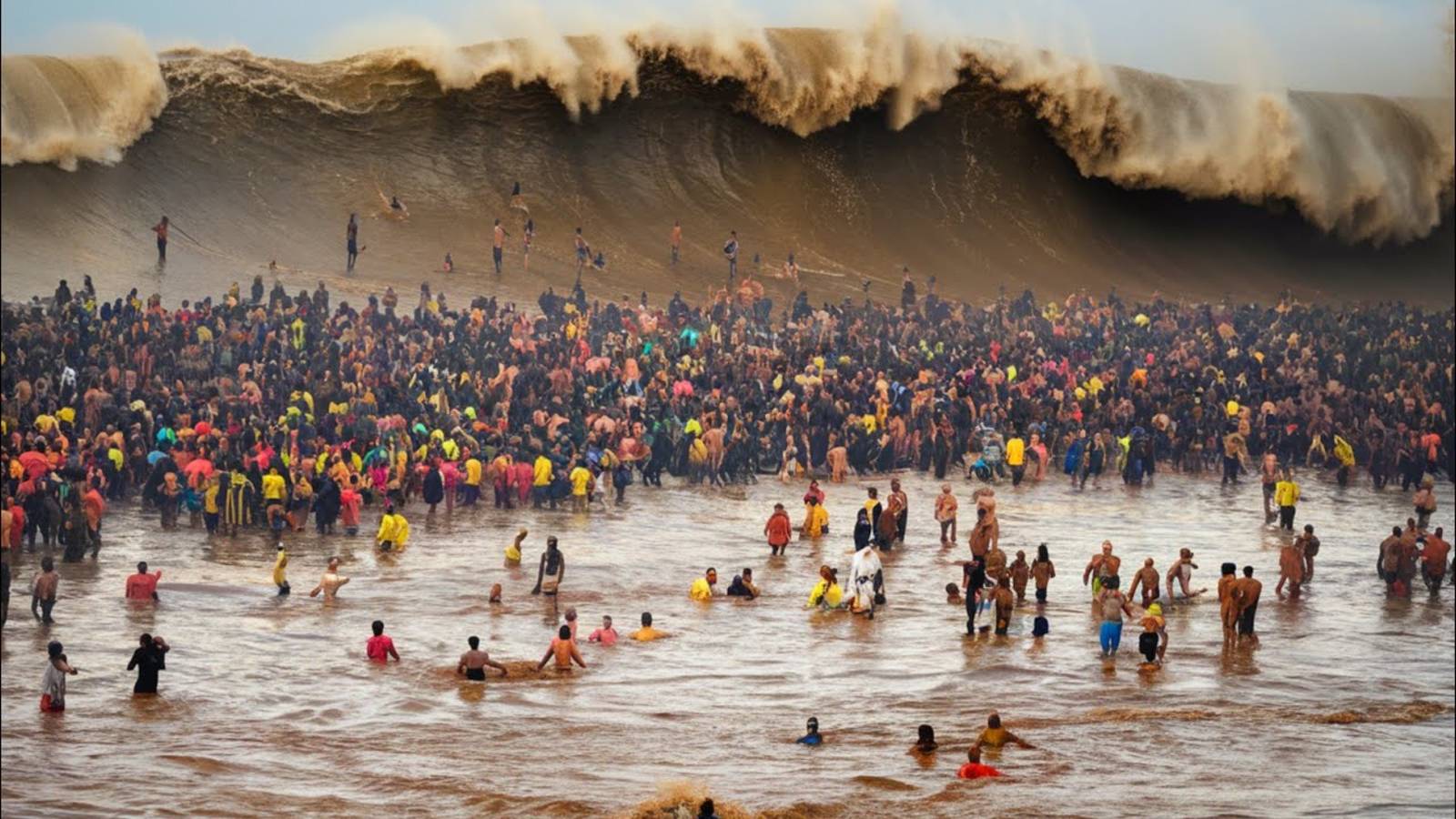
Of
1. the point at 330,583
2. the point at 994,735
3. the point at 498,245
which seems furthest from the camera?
the point at 498,245

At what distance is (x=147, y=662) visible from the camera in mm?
17875

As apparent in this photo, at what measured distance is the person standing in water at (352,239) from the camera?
2850cm

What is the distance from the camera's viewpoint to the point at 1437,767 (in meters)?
18.2

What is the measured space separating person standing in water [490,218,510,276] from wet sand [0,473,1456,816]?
251 inches

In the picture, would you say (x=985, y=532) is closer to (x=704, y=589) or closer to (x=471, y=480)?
(x=704, y=589)

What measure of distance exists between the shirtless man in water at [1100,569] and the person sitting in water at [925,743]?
391 cm

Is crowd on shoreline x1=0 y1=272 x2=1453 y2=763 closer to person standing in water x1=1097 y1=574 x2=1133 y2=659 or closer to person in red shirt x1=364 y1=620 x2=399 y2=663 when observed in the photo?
person standing in water x1=1097 y1=574 x2=1133 y2=659

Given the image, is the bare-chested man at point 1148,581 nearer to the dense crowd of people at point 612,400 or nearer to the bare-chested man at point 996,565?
the bare-chested man at point 996,565

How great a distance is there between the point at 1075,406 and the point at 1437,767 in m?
10.0

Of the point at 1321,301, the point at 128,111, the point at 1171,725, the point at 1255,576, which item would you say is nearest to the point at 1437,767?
the point at 1171,725

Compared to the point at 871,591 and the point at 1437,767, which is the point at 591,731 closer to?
the point at 871,591

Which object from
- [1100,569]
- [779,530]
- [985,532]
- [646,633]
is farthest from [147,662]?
[1100,569]

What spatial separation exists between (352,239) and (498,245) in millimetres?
2047

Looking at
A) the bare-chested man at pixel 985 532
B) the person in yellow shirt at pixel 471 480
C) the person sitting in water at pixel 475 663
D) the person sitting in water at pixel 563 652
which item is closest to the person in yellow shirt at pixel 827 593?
the bare-chested man at pixel 985 532
